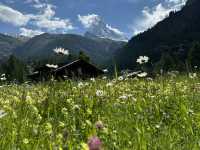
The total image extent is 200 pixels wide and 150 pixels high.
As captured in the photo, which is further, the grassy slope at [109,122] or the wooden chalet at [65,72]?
the wooden chalet at [65,72]

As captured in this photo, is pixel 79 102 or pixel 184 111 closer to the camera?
pixel 184 111

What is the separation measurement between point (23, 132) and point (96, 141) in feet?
10.1

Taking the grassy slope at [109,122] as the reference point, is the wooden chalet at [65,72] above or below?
above

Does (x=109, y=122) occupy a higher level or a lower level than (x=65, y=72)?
lower

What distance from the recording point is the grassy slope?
171 inches

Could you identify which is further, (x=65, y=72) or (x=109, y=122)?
(x=65, y=72)

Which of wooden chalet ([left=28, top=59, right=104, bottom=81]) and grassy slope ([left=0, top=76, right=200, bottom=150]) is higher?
wooden chalet ([left=28, top=59, right=104, bottom=81])

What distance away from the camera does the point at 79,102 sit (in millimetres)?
7473

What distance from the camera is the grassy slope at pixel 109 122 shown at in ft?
14.3

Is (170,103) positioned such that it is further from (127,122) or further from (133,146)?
(133,146)

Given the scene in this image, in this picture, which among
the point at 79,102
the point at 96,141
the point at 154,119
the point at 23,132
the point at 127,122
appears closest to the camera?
the point at 96,141

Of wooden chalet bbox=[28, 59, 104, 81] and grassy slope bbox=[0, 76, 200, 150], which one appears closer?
grassy slope bbox=[0, 76, 200, 150]

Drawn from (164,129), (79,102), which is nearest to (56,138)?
(164,129)

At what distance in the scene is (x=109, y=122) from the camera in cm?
570
